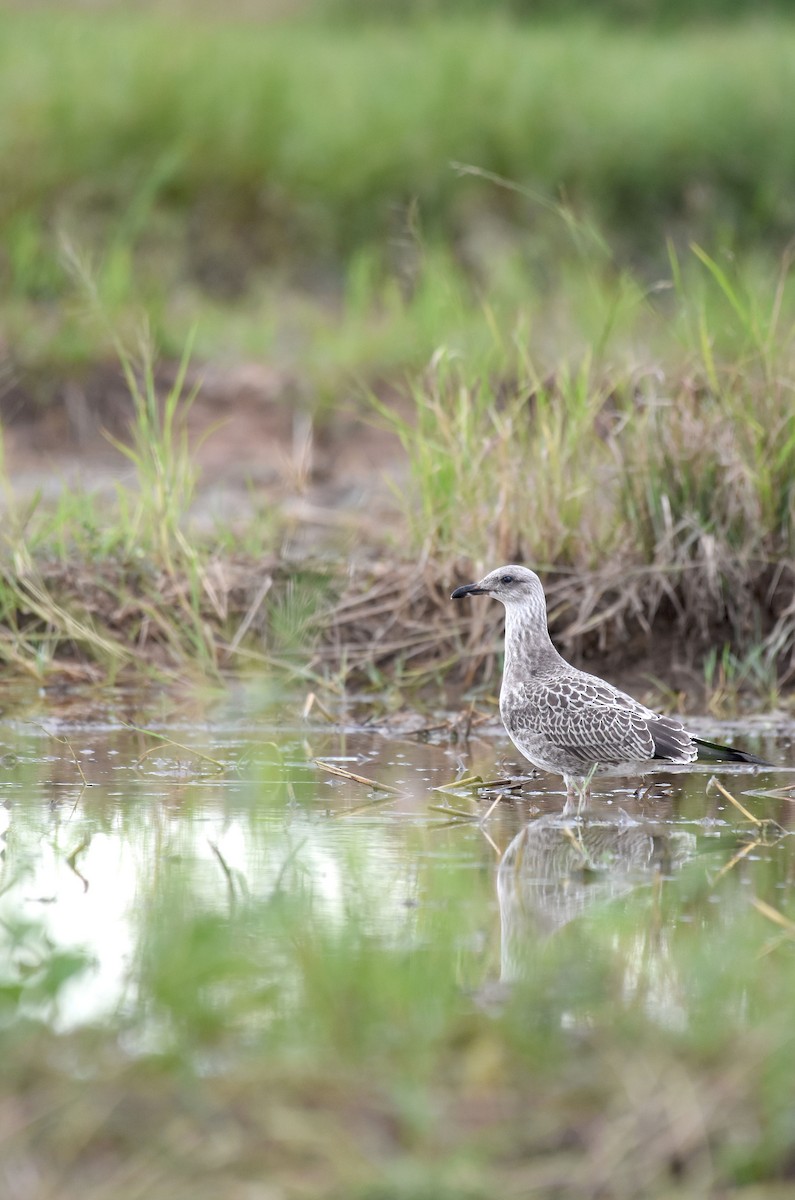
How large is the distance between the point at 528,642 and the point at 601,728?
605 millimetres

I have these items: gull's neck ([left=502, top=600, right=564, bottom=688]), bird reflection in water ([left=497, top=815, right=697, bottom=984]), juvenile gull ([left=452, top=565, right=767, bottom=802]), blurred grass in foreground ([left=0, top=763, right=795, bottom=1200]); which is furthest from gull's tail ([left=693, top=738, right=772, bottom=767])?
blurred grass in foreground ([left=0, top=763, right=795, bottom=1200])

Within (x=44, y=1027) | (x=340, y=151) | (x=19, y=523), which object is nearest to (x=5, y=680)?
(x=19, y=523)

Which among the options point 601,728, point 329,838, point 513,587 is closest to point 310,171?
point 513,587

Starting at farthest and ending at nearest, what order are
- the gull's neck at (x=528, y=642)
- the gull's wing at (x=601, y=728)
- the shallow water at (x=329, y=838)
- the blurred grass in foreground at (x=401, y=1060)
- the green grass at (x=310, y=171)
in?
the green grass at (x=310, y=171)
the gull's neck at (x=528, y=642)
the gull's wing at (x=601, y=728)
the shallow water at (x=329, y=838)
the blurred grass in foreground at (x=401, y=1060)

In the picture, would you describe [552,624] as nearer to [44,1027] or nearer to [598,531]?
[598,531]

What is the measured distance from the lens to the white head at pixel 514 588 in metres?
5.74

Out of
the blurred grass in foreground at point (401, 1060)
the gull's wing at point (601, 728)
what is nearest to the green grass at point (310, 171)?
the gull's wing at point (601, 728)

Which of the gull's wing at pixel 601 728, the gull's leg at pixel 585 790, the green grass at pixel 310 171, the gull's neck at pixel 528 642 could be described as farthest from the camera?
the green grass at pixel 310 171

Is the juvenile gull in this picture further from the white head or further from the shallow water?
the white head

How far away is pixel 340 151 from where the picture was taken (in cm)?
1191

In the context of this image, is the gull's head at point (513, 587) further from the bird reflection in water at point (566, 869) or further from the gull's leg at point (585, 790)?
the bird reflection in water at point (566, 869)

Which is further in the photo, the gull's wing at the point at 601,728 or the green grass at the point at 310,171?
the green grass at the point at 310,171

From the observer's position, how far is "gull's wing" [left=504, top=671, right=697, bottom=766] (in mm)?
5148

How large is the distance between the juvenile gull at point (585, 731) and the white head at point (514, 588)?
0.24m
